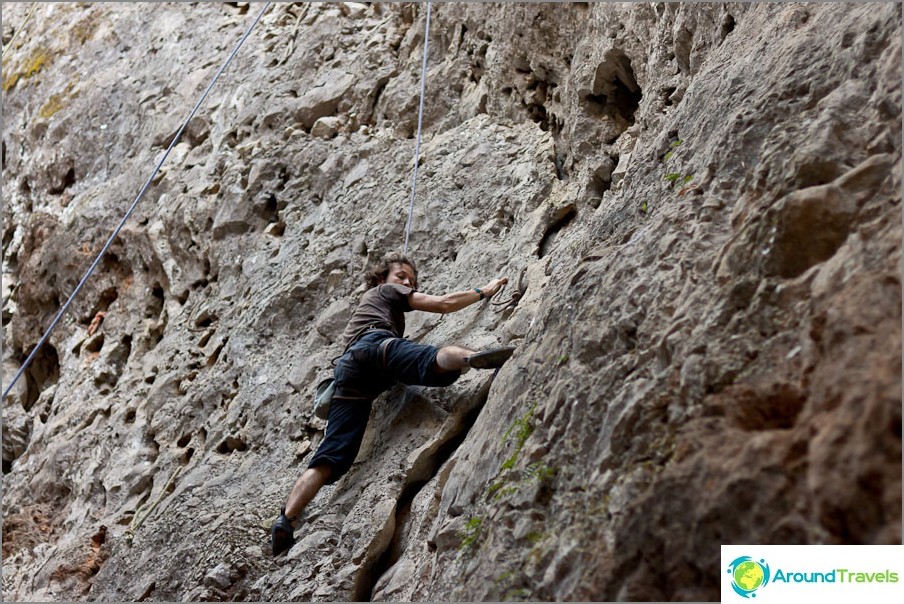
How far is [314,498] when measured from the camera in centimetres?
597

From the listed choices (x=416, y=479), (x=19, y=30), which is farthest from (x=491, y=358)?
(x=19, y=30)

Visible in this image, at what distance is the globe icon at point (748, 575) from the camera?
114 inches

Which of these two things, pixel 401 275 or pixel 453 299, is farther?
pixel 401 275

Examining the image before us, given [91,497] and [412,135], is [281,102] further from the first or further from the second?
[91,497]

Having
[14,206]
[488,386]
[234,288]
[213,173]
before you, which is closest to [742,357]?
[488,386]

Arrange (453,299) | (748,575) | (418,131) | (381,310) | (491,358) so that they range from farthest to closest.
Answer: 1. (418,131)
2. (381,310)
3. (453,299)
4. (491,358)
5. (748,575)

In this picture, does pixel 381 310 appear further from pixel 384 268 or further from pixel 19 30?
pixel 19 30

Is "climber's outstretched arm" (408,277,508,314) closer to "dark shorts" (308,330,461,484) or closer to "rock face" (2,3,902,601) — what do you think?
"rock face" (2,3,902,601)

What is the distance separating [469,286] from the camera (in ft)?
22.4

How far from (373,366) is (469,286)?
1.14 meters

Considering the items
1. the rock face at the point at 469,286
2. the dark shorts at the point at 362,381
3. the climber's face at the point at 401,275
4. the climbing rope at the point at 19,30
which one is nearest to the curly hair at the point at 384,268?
the climber's face at the point at 401,275

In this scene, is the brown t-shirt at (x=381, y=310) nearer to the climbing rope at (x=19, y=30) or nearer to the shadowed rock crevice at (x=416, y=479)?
the shadowed rock crevice at (x=416, y=479)

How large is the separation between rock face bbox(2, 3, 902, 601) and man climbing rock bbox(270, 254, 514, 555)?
161mm

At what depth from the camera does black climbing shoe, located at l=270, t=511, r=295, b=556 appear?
5691 mm
